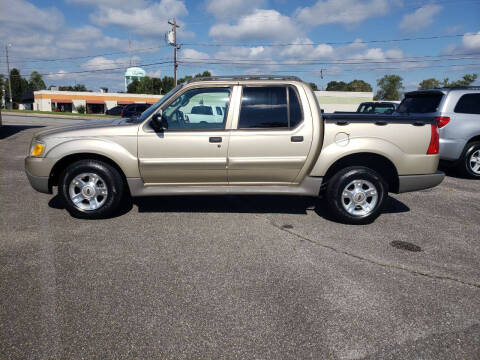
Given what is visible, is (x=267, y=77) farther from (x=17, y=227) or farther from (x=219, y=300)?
(x=17, y=227)

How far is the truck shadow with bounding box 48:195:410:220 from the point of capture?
5383 millimetres

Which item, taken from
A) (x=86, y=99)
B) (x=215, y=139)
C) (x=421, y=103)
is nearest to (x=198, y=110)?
(x=215, y=139)

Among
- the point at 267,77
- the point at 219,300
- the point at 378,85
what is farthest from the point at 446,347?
the point at 378,85

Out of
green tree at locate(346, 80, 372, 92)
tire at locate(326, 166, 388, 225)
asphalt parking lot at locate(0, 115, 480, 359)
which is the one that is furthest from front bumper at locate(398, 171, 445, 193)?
green tree at locate(346, 80, 372, 92)

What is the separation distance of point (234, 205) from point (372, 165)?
2.19 metres

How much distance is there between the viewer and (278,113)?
4.75m

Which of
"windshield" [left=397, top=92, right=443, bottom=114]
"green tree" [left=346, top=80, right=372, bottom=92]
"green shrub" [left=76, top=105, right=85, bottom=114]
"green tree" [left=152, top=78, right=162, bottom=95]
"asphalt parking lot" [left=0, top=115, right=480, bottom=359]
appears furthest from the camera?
"green tree" [left=346, top=80, right=372, bottom=92]

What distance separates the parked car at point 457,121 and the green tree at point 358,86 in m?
109

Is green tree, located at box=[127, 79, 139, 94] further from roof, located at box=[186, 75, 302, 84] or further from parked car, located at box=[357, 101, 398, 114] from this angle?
roof, located at box=[186, 75, 302, 84]

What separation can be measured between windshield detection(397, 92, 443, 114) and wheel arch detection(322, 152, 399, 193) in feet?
12.1

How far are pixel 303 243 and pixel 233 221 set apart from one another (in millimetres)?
1121

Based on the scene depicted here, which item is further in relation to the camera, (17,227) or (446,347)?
(17,227)

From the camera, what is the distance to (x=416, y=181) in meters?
4.88

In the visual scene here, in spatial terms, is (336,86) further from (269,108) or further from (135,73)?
(269,108)
